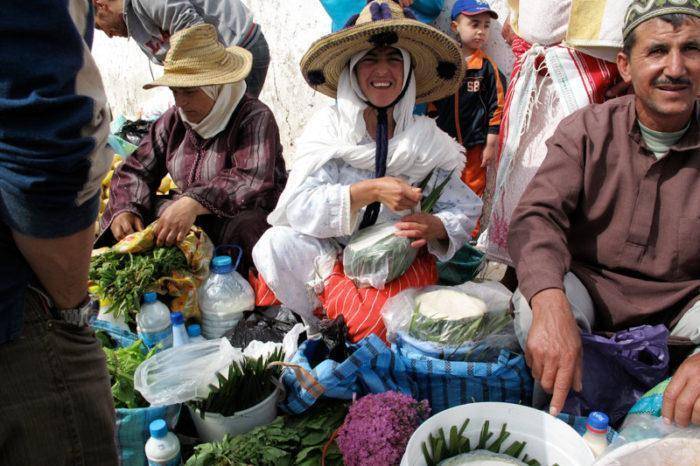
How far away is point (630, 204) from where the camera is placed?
216 centimetres

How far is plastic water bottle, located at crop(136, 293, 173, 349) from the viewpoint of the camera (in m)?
2.59

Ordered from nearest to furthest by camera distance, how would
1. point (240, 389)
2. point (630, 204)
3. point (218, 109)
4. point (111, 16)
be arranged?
point (240, 389), point (630, 204), point (218, 109), point (111, 16)

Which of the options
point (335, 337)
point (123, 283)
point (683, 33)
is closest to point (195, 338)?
point (123, 283)

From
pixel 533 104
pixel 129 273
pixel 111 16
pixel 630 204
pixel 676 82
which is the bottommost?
pixel 129 273

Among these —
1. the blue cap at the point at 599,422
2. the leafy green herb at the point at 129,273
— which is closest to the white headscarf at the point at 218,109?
the leafy green herb at the point at 129,273

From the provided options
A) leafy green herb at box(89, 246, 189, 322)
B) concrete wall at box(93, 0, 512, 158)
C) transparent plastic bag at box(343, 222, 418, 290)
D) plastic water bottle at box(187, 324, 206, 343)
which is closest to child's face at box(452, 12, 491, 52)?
concrete wall at box(93, 0, 512, 158)

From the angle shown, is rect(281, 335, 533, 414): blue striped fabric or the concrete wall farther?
the concrete wall

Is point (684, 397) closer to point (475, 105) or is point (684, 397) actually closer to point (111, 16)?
point (475, 105)

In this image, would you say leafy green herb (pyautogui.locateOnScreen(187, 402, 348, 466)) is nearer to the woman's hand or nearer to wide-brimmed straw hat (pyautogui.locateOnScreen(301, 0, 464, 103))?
the woman's hand

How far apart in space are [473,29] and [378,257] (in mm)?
2194

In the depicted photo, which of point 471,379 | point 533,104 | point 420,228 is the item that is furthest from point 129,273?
point 533,104

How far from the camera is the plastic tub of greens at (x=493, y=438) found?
168 centimetres

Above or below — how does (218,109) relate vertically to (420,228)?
above

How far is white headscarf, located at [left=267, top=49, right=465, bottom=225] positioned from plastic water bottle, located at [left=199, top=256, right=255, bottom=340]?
46 cm
